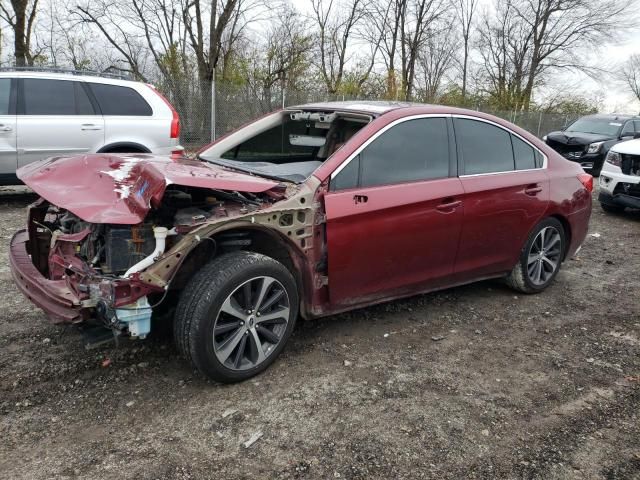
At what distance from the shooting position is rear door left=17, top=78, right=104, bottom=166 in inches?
271

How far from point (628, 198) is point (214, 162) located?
7.03m

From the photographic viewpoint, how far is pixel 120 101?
7453mm

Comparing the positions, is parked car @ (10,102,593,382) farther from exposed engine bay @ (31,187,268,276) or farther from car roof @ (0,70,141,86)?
car roof @ (0,70,141,86)

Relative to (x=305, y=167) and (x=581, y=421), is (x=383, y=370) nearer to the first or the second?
(x=581, y=421)

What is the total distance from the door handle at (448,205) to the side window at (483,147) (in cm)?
30

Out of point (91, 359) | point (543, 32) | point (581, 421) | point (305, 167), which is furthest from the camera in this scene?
point (543, 32)

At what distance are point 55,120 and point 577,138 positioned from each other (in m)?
11.8

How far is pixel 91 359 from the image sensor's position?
3.24m

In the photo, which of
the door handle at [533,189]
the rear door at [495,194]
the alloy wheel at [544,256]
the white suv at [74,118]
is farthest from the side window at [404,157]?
the white suv at [74,118]

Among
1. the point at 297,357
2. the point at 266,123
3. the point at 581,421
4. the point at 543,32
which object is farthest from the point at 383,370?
the point at 543,32

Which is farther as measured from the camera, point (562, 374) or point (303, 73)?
point (303, 73)

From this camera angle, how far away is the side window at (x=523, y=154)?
4.35 meters

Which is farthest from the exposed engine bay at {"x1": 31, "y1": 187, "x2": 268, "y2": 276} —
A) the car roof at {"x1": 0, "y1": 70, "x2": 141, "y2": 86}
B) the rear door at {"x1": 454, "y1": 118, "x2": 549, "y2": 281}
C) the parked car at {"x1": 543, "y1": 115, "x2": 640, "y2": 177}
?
the parked car at {"x1": 543, "y1": 115, "x2": 640, "y2": 177}

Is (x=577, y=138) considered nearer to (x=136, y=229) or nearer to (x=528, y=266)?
(x=528, y=266)
